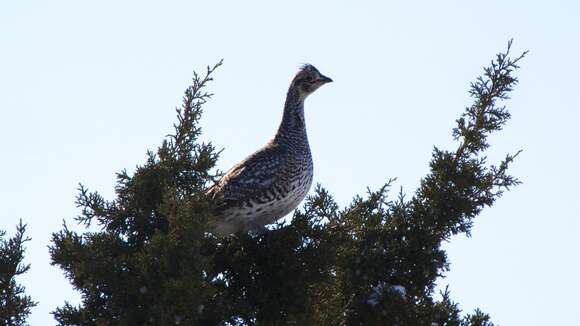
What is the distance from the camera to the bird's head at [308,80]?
47.0 ft

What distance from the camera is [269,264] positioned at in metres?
10.8

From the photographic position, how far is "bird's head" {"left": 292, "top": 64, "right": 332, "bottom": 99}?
563 inches

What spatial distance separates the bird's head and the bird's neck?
0.06 metres

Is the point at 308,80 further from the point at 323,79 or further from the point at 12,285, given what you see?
the point at 12,285

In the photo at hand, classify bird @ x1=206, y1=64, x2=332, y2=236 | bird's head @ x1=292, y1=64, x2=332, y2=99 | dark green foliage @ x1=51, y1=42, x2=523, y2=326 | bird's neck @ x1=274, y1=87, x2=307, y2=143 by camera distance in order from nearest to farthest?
dark green foliage @ x1=51, y1=42, x2=523, y2=326, bird @ x1=206, y1=64, x2=332, y2=236, bird's neck @ x1=274, y1=87, x2=307, y2=143, bird's head @ x1=292, y1=64, x2=332, y2=99

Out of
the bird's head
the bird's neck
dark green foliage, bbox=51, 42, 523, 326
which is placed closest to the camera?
dark green foliage, bbox=51, 42, 523, 326

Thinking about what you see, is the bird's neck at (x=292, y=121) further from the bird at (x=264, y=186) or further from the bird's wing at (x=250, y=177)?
the bird's wing at (x=250, y=177)

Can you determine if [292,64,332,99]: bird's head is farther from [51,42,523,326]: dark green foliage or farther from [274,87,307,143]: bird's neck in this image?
[51,42,523,326]: dark green foliage

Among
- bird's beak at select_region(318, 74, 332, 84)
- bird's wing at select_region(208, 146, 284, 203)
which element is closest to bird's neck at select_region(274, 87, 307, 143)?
bird's beak at select_region(318, 74, 332, 84)

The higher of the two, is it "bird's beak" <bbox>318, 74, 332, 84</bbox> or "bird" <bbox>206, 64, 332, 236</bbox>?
"bird's beak" <bbox>318, 74, 332, 84</bbox>

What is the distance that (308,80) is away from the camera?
1434 centimetres

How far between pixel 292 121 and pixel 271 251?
3422 mm

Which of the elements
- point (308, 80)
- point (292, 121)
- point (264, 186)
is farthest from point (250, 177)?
point (308, 80)

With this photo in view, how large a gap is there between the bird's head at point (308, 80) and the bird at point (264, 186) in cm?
78
